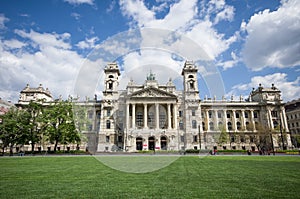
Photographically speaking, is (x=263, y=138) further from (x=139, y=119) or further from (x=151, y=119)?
(x=139, y=119)

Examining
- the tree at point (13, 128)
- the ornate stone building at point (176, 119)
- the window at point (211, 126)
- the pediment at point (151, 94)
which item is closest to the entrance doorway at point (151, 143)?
the ornate stone building at point (176, 119)

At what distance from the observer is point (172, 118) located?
64.1 meters

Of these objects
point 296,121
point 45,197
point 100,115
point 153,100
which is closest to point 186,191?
point 45,197

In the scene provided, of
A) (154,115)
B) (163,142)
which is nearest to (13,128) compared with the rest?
(154,115)

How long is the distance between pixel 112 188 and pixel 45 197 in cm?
286

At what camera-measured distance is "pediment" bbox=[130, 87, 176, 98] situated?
62.5m

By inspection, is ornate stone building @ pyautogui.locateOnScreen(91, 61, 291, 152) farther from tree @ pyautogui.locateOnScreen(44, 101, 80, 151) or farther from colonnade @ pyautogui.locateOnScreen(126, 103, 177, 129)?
tree @ pyautogui.locateOnScreen(44, 101, 80, 151)

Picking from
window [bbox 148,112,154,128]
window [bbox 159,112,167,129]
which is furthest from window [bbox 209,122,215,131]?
Result: window [bbox 148,112,154,128]

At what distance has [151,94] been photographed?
62.8m

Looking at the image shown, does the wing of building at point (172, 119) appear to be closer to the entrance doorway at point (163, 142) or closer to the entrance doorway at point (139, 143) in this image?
the entrance doorway at point (163, 142)

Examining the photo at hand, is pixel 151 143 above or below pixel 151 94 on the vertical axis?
below

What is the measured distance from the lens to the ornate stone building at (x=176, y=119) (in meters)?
59.2

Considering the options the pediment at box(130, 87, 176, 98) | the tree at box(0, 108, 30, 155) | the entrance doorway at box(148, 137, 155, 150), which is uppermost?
the pediment at box(130, 87, 176, 98)

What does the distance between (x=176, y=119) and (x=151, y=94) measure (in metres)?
11.1
